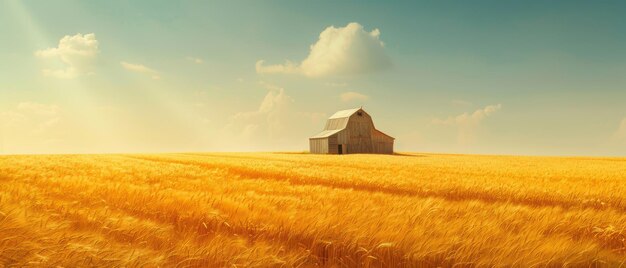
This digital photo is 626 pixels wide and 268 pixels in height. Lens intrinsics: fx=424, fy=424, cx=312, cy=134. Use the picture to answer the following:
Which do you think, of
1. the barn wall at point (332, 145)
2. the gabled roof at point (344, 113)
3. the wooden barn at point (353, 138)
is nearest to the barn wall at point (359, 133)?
the wooden barn at point (353, 138)

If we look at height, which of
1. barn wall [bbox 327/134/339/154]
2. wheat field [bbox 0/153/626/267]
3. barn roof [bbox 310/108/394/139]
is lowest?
wheat field [bbox 0/153/626/267]

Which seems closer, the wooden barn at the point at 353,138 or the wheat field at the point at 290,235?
the wheat field at the point at 290,235

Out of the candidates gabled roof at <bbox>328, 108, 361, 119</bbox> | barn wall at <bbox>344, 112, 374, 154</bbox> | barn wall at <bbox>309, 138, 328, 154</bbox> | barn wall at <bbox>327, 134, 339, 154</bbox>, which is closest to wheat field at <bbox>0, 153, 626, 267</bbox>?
barn wall at <bbox>327, 134, 339, 154</bbox>

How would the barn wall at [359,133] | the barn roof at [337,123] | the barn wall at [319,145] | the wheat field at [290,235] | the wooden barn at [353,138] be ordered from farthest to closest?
the barn roof at [337,123], the barn wall at [359,133], the barn wall at [319,145], the wooden barn at [353,138], the wheat field at [290,235]

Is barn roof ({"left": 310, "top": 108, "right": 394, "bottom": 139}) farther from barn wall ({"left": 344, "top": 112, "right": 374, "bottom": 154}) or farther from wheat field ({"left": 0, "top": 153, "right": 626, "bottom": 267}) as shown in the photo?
wheat field ({"left": 0, "top": 153, "right": 626, "bottom": 267})

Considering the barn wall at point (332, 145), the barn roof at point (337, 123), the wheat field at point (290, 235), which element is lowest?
the wheat field at point (290, 235)

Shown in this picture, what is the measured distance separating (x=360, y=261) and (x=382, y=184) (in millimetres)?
9708

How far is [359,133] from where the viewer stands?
63031 millimetres

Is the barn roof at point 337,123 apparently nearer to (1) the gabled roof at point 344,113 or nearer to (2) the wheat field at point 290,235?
(1) the gabled roof at point 344,113

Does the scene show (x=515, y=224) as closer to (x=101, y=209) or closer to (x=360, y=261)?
(x=360, y=261)

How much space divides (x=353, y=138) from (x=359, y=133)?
58.3 inches

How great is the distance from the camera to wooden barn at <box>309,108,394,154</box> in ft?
201

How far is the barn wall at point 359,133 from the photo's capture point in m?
61.8

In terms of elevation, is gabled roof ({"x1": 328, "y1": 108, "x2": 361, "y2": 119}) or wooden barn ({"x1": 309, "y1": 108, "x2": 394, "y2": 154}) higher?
gabled roof ({"x1": 328, "y1": 108, "x2": 361, "y2": 119})
